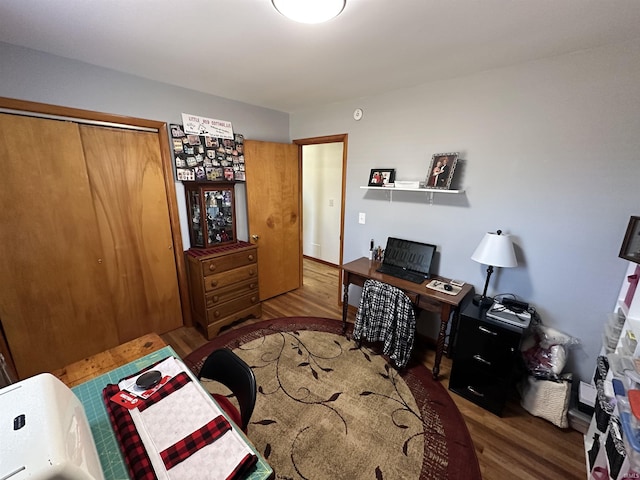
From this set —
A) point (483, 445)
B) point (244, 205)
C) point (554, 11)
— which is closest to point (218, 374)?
point (483, 445)

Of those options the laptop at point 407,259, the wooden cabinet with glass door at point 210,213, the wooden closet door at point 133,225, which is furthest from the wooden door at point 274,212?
the laptop at point 407,259

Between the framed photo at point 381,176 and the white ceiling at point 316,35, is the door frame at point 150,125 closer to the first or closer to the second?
the white ceiling at point 316,35

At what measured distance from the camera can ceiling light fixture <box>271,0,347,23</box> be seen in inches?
43.6

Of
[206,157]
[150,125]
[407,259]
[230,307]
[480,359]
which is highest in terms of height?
[150,125]

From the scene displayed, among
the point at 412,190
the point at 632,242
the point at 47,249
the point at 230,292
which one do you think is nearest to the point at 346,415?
the point at 230,292

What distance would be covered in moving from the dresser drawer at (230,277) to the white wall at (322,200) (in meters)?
1.83

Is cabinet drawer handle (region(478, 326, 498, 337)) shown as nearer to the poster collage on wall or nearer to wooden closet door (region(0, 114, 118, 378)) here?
the poster collage on wall

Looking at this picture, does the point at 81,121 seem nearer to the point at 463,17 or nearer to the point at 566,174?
the point at 463,17

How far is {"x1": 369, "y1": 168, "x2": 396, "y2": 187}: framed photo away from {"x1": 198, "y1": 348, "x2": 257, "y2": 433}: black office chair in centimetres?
197

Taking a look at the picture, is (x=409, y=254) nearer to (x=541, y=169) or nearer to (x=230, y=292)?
(x=541, y=169)

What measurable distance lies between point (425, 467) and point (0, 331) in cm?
289

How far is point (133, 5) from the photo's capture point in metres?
1.23

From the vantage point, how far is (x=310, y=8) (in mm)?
1132

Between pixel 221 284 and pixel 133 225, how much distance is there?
0.92 m
